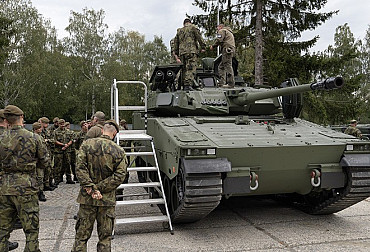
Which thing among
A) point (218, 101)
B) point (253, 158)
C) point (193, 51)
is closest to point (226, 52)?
point (193, 51)

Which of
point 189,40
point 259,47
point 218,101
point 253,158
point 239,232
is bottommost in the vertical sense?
point 239,232

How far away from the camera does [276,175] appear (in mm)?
6066

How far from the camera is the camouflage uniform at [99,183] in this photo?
434 centimetres

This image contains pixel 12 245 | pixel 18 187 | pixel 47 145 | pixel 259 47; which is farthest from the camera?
pixel 259 47

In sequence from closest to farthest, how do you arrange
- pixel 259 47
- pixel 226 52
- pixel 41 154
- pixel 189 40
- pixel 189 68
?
pixel 41 154 → pixel 189 68 → pixel 189 40 → pixel 226 52 → pixel 259 47

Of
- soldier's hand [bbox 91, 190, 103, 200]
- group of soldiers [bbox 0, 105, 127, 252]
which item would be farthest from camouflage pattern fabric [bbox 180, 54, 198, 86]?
soldier's hand [bbox 91, 190, 103, 200]

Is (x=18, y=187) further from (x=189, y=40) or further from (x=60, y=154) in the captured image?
(x=60, y=154)

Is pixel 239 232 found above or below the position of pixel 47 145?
below

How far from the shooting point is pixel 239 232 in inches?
246

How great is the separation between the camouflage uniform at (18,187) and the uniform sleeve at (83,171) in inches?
25.9

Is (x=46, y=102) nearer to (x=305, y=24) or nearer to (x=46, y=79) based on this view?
(x=46, y=79)

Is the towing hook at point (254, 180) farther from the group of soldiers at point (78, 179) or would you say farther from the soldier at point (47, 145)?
the soldier at point (47, 145)

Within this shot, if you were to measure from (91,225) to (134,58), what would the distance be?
38192 mm

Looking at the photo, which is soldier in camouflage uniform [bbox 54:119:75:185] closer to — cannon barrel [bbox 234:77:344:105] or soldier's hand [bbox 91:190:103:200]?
cannon barrel [bbox 234:77:344:105]
